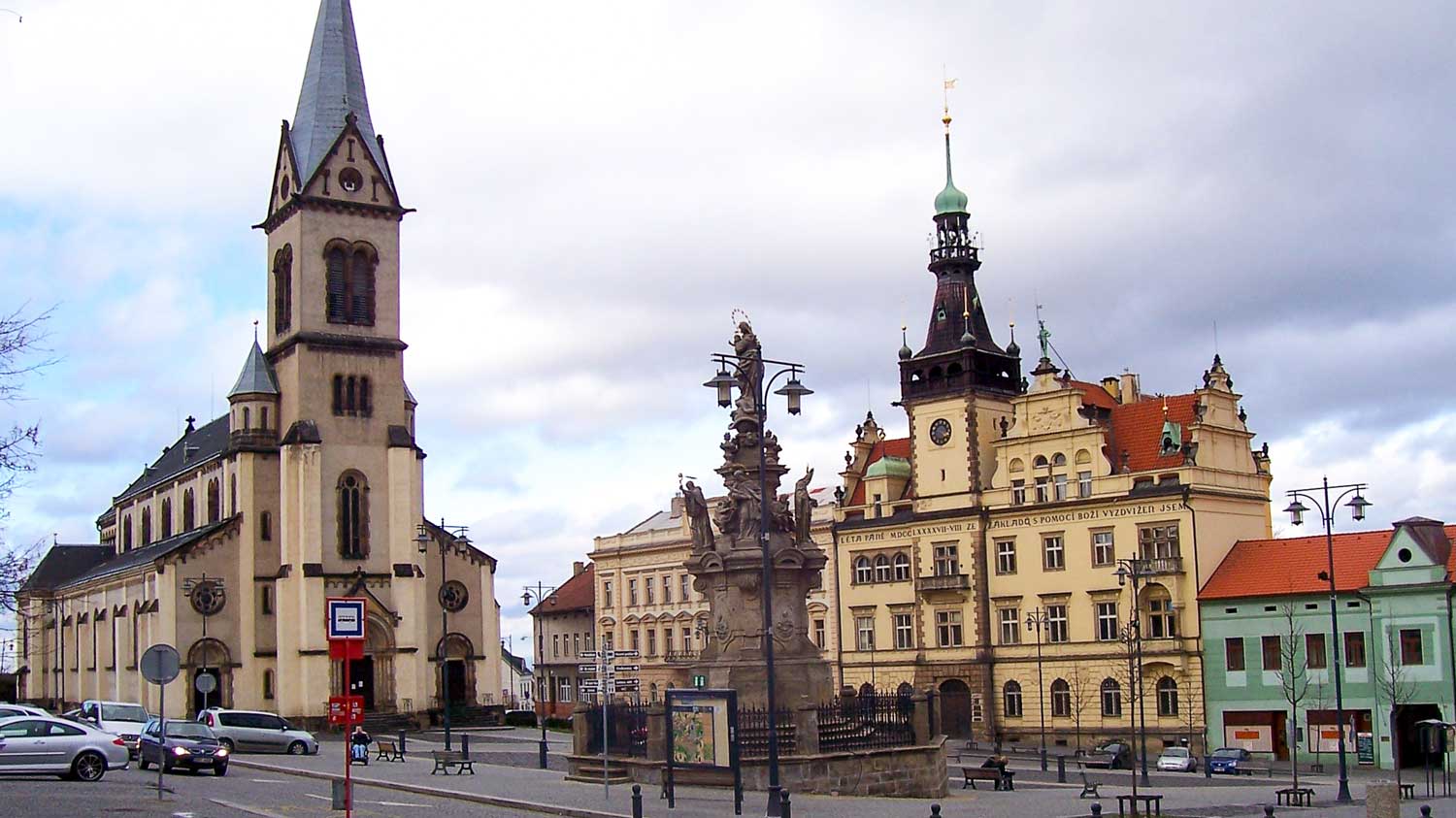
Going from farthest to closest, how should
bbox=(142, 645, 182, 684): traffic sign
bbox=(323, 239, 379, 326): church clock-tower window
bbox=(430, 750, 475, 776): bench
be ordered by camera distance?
bbox=(323, 239, 379, 326): church clock-tower window < bbox=(430, 750, 475, 776): bench < bbox=(142, 645, 182, 684): traffic sign

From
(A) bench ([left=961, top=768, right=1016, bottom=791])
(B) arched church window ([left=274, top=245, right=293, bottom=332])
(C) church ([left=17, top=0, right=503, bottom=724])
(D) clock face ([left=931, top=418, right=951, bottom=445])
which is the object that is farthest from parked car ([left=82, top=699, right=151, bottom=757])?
(D) clock face ([left=931, top=418, right=951, bottom=445])

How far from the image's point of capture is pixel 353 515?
71688mm

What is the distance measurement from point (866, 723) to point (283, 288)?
161ft

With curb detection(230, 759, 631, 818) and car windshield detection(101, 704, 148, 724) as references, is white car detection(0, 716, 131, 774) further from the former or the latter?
car windshield detection(101, 704, 148, 724)

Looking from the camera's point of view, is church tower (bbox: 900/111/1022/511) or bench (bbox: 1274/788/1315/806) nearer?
bench (bbox: 1274/788/1315/806)

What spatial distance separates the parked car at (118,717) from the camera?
45344mm

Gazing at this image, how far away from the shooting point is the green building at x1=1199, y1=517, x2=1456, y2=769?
57.0 metres

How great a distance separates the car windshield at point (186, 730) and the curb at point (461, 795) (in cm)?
182

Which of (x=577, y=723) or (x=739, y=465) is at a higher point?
(x=739, y=465)

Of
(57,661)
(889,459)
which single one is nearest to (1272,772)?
(889,459)

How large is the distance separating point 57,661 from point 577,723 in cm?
6667

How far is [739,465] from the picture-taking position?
35.4m

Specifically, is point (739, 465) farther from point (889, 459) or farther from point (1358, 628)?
point (889, 459)

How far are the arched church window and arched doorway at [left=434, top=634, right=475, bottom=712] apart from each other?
53.0 feet
